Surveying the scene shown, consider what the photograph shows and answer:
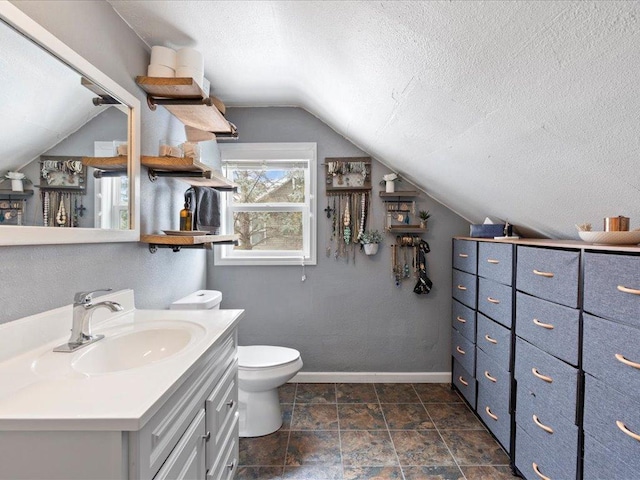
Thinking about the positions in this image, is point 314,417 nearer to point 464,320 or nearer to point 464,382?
point 464,382

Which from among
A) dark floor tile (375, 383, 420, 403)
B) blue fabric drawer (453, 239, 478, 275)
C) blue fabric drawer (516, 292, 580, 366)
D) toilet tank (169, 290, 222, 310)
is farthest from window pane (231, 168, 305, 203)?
blue fabric drawer (516, 292, 580, 366)

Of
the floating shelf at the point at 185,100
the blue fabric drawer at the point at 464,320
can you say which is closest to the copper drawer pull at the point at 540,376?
the blue fabric drawer at the point at 464,320

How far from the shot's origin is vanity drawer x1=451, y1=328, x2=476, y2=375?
7.10ft

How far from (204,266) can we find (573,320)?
2304mm


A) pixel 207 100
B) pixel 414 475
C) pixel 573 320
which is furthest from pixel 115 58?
pixel 414 475

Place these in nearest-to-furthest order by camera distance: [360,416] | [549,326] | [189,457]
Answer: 1. [189,457]
2. [549,326]
3. [360,416]

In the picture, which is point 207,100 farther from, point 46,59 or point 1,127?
point 1,127

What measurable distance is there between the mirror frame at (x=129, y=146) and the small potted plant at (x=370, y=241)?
60.9 inches

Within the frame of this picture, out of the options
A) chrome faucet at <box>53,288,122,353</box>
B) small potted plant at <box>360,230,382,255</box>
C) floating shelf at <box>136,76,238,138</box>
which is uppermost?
floating shelf at <box>136,76,238,138</box>

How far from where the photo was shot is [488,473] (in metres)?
1.67

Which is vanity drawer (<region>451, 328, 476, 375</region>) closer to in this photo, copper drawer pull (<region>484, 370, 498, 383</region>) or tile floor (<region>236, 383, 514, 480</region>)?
copper drawer pull (<region>484, 370, 498, 383</region>)

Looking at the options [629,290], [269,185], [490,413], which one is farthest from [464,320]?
[269,185]

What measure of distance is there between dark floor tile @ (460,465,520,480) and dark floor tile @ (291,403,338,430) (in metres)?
0.76

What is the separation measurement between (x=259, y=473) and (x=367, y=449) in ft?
2.00
